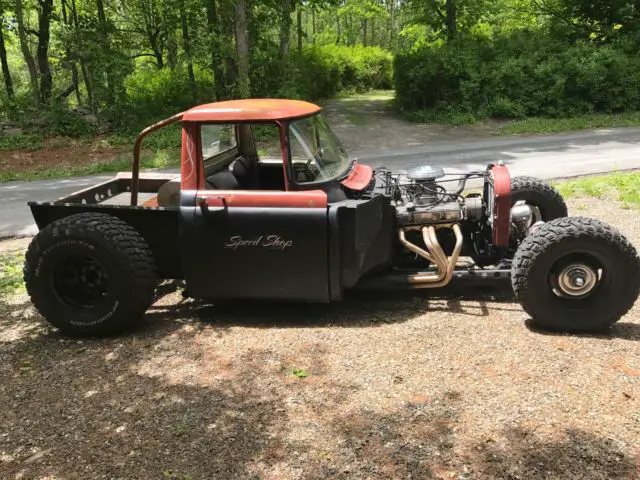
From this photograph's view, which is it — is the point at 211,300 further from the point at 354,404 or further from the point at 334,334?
the point at 354,404

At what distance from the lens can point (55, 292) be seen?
4.70 metres

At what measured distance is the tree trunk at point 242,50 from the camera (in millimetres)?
16859

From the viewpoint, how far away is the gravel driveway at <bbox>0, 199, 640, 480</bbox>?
117 inches

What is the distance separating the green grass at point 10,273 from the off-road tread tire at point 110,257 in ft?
4.87

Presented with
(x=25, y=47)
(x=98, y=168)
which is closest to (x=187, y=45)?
(x=25, y=47)

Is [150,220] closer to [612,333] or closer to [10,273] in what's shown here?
[10,273]

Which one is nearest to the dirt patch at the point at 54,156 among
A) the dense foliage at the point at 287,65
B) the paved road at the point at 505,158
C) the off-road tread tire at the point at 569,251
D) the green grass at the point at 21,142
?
the green grass at the point at 21,142

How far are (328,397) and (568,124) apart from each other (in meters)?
15.9

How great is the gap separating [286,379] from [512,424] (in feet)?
4.72

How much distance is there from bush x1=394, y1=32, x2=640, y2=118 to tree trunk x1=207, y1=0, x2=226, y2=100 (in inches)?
260

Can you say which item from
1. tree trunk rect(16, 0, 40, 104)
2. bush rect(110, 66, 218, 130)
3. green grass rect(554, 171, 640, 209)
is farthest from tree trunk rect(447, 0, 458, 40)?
tree trunk rect(16, 0, 40, 104)

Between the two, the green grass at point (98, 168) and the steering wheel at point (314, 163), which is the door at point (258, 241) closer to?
the steering wheel at point (314, 163)

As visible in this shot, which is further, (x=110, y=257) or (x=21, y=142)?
(x=21, y=142)

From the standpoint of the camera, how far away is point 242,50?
56.7 feet
